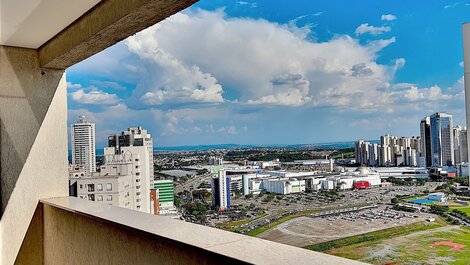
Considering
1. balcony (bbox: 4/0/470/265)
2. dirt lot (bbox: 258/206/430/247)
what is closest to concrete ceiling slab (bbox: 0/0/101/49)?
balcony (bbox: 4/0/470/265)

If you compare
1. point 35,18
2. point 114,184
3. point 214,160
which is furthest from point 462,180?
point 114,184

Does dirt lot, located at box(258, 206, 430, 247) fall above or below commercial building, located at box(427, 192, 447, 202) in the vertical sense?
below

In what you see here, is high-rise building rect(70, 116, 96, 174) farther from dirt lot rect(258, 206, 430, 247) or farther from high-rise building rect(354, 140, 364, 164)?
high-rise building rect(354, 140, 364, 164)

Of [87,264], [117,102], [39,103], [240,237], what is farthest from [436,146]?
[117,102]

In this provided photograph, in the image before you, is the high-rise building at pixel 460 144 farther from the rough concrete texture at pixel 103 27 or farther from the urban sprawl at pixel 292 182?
A: the rough concrete texture at pixel 103 27

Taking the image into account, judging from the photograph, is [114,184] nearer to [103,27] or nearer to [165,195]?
[165,195]

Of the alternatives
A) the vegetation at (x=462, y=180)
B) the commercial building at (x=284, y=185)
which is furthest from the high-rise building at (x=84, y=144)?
the vegetation at (x=462, y=180)
